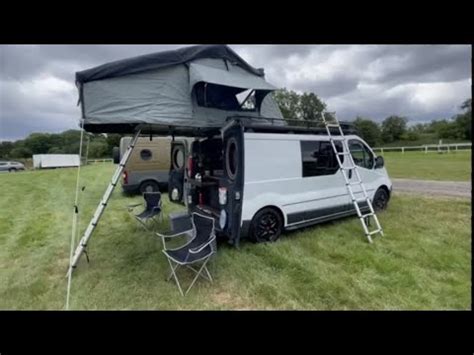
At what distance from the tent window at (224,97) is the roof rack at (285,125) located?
29 cm

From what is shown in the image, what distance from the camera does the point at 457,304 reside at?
2.85 metres

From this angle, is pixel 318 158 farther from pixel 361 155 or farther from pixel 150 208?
pixel 150 208

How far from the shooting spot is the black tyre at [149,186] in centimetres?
959

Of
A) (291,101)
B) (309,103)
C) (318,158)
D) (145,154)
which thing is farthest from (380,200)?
(309,103)

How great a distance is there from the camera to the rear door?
13.5ft

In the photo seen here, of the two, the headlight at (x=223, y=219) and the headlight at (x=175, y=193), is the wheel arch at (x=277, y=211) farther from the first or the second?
the headlight at (x=175, y=193)

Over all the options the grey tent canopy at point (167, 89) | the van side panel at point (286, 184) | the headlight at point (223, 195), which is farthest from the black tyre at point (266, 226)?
the grey tent canopy at point (167, 89)

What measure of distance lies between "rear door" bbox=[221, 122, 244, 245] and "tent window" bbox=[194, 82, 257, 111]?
1.45ft

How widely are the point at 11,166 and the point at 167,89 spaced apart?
40668 millimetres

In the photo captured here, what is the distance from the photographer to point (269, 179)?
Answer: 4488mm
